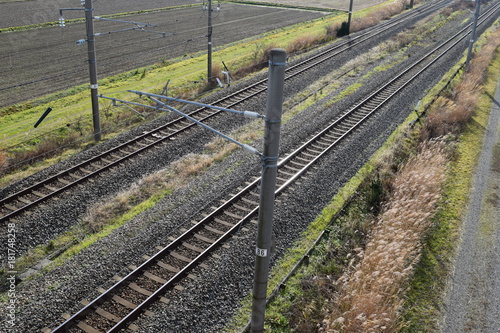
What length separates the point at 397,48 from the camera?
36.9 m

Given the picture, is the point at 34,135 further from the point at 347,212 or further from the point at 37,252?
the point at 347,212

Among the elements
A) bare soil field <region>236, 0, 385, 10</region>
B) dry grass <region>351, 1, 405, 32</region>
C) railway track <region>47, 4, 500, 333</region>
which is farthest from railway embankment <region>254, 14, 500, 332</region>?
bare soil field <region>236, 0, 385, 10</region>

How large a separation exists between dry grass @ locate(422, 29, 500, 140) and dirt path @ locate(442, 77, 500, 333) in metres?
3.49

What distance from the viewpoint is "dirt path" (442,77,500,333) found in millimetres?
10008

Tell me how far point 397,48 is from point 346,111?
57.3 feet

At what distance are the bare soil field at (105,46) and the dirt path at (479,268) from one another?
52.0 feet

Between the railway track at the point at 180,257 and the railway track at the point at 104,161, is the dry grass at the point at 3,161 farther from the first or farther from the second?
the railway track at the point at 180,257

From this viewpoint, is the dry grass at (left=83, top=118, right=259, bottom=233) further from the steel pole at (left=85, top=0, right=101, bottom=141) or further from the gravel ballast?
the steel pole at (left=85, top=0, right=101, bottom=141)

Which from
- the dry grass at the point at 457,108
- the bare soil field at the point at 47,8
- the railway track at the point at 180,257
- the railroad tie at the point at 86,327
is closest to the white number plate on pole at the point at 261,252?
the railway track at the point at 180,257

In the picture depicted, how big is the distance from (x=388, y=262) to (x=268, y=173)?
5295 mm

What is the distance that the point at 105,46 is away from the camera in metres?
38.0

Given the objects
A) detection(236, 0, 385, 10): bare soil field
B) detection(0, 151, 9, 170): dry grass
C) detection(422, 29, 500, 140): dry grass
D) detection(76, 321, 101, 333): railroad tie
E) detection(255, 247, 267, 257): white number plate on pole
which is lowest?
detection(76, 321, 101, 333): railroad tie

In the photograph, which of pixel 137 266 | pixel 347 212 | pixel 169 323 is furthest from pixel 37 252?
pixel 347 212

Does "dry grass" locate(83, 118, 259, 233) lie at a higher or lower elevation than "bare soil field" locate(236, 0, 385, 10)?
lower
